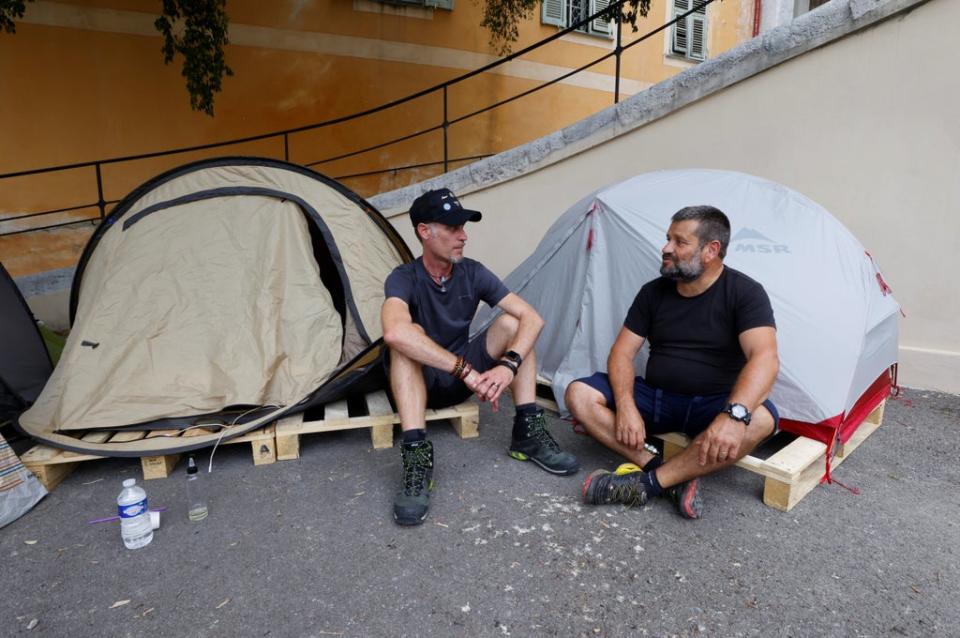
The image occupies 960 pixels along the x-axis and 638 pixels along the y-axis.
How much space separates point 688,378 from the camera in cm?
252

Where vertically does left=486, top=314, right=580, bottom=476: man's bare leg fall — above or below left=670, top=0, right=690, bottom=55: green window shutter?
below

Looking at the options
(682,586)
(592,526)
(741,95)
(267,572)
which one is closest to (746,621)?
(682,586)

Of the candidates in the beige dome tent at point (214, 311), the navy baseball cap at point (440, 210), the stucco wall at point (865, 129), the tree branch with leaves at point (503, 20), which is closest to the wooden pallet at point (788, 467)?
the navy baseball cap at point (440, 210)

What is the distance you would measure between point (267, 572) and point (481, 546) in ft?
2.51

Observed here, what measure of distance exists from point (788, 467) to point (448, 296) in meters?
1.66

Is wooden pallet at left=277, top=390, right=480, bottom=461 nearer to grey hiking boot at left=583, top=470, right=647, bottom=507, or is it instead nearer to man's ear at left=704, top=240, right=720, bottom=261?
grey hiking boot at left=583, top=470, right=647, bottom=507

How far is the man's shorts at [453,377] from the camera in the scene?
2.87 meters

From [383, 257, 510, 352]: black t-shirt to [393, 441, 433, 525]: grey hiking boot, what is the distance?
0.60m

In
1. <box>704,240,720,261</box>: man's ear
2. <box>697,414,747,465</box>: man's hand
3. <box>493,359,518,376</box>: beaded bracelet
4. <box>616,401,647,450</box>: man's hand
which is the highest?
<box>704,240,720,261</box>: man's ear

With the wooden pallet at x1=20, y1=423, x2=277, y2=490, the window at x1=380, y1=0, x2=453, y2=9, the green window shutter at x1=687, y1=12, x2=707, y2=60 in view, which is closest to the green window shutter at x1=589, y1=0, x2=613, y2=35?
the green window shutter at x1=687, y1=12, x2=707, y2=60

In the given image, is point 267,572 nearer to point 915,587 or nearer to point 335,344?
point 335,344

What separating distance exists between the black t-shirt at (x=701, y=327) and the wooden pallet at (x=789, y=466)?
0.31 meters

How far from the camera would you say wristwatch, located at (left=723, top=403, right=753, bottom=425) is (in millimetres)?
2193

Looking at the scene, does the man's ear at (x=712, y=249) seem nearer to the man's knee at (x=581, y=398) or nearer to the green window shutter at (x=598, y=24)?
the man's knee at (x=581, y=398)
